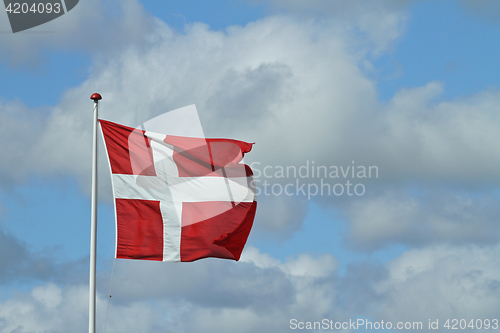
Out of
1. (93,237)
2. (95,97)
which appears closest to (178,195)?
(93,237)

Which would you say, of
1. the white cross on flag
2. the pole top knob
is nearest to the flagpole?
the pole top knob

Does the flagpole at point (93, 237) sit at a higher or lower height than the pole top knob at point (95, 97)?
lower

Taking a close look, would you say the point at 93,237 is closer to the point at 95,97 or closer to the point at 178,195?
the point at 178,195

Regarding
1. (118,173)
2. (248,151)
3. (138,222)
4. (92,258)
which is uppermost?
(248,151)

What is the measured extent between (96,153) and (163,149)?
3.63 m

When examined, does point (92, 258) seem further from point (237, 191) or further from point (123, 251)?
point (237, 191)

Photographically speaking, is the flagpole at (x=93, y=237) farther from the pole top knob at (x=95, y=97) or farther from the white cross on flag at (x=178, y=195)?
the white cross on flag at (x=178, y=195)

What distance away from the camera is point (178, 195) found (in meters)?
28.0

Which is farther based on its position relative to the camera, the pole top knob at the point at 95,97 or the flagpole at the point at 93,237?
the pole top knob at the point at 95,97

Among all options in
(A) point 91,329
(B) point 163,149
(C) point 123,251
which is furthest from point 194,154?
(A) point 91,329

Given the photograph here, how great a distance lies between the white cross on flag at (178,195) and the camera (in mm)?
26453

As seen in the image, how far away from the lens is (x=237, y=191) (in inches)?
1143

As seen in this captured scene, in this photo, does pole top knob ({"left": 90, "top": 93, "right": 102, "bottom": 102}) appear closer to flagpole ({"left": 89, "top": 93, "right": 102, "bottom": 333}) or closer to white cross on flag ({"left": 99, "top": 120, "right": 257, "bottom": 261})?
flagpole ({"left": 89, "top": 93, "right": 102, "bottom": 333})

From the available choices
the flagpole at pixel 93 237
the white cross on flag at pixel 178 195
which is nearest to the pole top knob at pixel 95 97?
the flagpole at pixel 93 237
